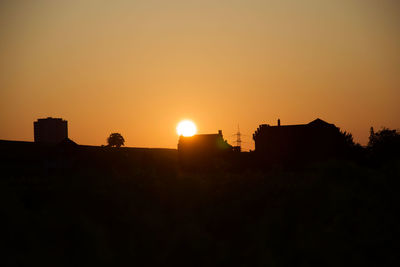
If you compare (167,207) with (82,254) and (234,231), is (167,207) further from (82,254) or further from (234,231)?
(82,254)

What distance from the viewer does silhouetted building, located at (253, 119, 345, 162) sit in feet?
168

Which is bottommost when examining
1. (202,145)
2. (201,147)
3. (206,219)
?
(206,219)

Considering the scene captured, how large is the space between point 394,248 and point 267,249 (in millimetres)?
4248

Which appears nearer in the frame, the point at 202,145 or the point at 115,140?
the point at 202,145

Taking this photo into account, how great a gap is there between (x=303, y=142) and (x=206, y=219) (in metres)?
38.4

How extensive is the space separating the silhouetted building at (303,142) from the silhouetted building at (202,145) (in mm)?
7524

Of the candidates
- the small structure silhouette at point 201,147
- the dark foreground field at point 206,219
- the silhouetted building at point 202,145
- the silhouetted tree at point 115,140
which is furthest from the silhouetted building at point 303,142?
the silhouetted tree at point 115,140

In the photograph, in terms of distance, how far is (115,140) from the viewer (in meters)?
132

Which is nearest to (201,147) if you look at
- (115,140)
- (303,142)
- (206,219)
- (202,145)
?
(202,145)

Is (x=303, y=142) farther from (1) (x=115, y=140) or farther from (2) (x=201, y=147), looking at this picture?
(1) (x=115, y=140)

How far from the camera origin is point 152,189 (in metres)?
17.6

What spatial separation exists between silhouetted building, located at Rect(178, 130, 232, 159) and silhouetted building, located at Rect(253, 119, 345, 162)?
7.52 metres

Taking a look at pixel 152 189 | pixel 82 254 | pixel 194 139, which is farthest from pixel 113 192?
pixel 194 139

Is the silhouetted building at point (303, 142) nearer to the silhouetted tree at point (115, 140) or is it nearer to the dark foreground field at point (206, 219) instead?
the dark foreground field at point (206, 219)
